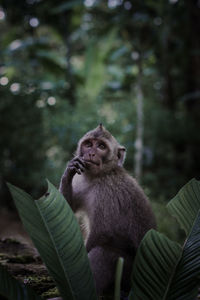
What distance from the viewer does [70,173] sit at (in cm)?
331

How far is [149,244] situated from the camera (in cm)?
235

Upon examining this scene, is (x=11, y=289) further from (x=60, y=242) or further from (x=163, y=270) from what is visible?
(x=163, y=270)

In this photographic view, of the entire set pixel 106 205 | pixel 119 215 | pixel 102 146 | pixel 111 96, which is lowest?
pixel 119 215

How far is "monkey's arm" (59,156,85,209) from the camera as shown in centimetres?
323

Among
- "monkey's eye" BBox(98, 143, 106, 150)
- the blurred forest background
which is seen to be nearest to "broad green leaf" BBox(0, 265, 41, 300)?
"monkey's eye" BBox(98, 143, 106, 150)

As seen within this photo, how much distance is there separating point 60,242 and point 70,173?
1106 millimetres

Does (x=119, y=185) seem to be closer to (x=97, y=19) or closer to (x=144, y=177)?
(x=144, y=177)

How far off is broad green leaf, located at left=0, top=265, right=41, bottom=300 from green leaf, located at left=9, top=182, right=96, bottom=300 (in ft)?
0.63

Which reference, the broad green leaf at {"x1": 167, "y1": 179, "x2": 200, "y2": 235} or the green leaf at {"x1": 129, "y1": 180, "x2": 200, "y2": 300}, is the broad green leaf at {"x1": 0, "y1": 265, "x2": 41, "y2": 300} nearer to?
the green leaf at {"x1": 129, "y1": 180, "x2": 200, "y2": 300}

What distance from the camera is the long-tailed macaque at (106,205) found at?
302cm

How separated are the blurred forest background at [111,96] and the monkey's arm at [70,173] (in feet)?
13.4

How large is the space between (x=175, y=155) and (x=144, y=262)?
9.35 metres

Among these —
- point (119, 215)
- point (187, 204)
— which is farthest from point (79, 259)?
point (119, 215)

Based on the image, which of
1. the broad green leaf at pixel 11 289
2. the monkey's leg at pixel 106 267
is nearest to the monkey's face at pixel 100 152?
the monkey's leg at pixel 106 267
